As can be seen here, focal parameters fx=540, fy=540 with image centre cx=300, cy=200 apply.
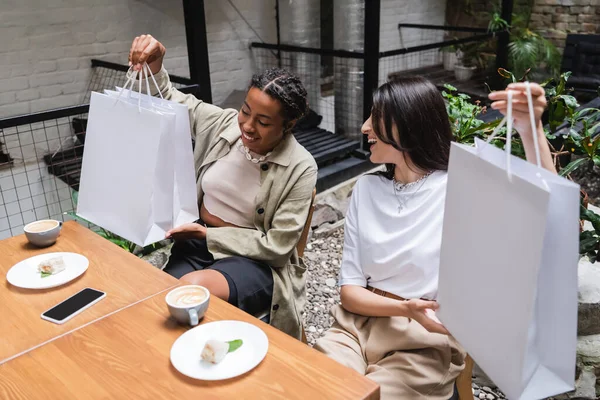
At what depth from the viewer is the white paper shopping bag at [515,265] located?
72 cm

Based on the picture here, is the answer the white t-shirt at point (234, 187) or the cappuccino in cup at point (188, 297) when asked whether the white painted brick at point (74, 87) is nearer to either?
the white t-shirt at point (234, 187)

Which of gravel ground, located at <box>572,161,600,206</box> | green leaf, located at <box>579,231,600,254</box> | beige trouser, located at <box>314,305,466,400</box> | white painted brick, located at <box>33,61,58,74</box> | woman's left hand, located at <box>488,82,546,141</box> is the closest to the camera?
woman's left hand, located at <box>488,82,546,141</box>

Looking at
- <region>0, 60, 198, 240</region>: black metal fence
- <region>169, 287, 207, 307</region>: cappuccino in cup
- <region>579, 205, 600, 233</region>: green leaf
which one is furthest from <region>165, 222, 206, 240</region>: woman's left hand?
<region>0, 60, 198, 240</region>: black metal fence

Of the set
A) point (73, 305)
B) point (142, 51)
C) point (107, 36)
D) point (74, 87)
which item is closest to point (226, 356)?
point (73, 305)

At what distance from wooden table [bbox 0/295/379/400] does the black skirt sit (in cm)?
43

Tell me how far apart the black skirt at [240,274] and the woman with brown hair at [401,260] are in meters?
0.29

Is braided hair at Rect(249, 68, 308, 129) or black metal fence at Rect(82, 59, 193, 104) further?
black metal fence at Rect(82, 59, 193, 104)

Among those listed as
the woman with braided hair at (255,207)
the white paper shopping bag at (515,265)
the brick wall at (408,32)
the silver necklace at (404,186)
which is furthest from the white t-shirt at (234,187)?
the brick wall at (408,32)

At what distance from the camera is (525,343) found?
2.55 feet

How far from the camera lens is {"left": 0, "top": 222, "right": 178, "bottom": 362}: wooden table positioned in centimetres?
110

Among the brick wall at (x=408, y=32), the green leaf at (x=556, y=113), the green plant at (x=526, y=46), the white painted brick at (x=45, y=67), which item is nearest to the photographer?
the green leaf at (x=556, y=113)

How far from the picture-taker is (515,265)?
0.77 metres

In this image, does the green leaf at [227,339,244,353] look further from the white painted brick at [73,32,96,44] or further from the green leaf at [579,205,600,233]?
the white painted brick at [73,32,96,44]

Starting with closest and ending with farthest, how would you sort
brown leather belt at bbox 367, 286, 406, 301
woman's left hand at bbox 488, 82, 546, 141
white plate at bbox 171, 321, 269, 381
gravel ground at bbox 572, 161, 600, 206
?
woman's left hand at bbox 488, 82, 546, 141, white plate at bbox 171, 321, 269, 381, brown leather belt at bbox 367, 286, 406, 301, gravel ground at bbox 572, 161, 600, 206
